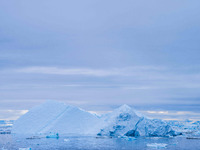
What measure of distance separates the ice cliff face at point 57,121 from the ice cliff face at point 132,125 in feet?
27.6

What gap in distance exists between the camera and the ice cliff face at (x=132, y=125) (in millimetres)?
44219

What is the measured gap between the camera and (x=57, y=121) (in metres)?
54.8

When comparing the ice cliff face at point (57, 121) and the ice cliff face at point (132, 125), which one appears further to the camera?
the ice cliff face at point (57, 121)

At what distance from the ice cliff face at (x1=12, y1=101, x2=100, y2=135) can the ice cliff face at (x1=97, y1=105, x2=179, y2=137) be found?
8.42 metres

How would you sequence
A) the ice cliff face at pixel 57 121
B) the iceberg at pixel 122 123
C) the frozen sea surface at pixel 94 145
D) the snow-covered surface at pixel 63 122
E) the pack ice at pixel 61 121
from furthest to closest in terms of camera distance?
the ice cliff face at pixel 57 121 < the pack ice at pixel 61 121 < the snow-covered surface at pixel 63 122 < the iceberg at pixel 122 123 < the frozen sea surface at pixel 94 145

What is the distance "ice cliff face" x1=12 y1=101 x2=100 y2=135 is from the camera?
5444 cm

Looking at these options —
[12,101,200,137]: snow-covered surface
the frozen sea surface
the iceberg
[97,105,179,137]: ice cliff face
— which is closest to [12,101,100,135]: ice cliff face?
[12,101,200,137]: snow-covered surface

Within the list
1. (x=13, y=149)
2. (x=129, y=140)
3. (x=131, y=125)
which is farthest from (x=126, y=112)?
(x=13, y=149)

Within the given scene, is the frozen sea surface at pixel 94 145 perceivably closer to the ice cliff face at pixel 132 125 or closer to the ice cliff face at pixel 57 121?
the ice cliff face at pixel 132 125

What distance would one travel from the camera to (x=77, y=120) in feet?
181

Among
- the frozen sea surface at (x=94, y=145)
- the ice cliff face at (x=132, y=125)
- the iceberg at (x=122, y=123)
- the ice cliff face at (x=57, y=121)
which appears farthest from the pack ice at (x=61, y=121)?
the frozen sea surface at (x=94, y=145)

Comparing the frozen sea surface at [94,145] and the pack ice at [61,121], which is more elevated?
the pack ice at [61,121]

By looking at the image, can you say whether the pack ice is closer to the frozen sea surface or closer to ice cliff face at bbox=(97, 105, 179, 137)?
ice cliff face at bbox=(97, 105, 179, 137)

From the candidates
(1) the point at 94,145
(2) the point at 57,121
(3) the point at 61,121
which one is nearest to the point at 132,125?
(1) the point at 94,145
